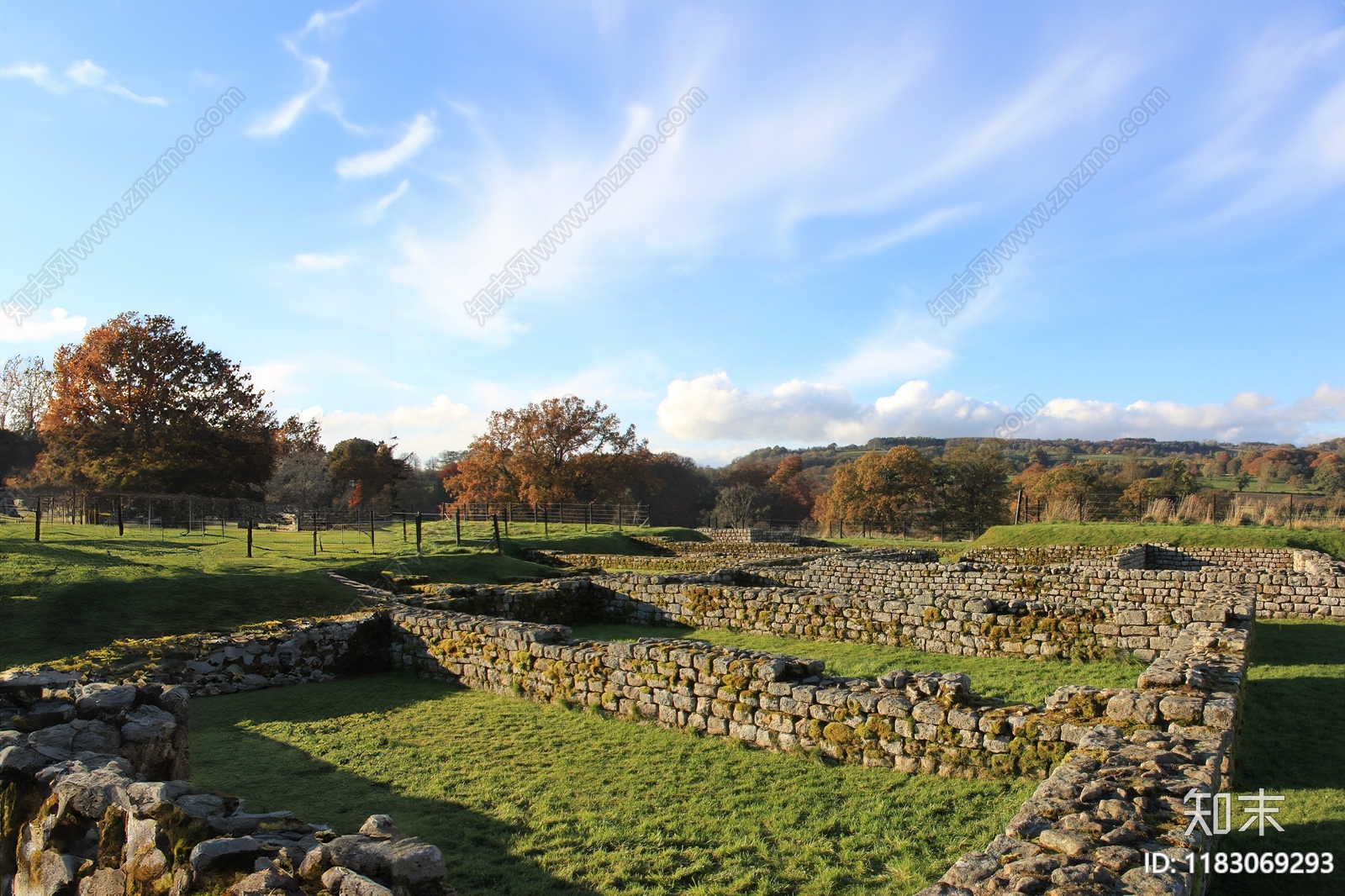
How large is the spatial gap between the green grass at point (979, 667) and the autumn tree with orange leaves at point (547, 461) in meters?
36.3

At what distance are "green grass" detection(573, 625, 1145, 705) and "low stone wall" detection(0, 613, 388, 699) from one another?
5601 mm

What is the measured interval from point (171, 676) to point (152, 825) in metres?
6.82

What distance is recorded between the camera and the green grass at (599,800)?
13.3 ft

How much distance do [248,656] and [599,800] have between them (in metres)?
6.79

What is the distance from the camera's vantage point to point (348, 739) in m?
6.95

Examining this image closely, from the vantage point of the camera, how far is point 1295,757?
18.6ft

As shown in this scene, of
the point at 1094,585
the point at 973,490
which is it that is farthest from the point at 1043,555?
the point at 973,490

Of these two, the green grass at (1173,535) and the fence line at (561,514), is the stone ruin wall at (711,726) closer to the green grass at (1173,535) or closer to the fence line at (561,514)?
the green grass at (1173,535)

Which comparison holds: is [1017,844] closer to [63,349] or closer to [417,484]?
[63,349]

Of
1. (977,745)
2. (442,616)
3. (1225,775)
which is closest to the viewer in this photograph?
(1225,775)

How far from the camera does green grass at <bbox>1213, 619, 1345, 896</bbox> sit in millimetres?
3865

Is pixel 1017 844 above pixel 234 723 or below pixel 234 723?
above

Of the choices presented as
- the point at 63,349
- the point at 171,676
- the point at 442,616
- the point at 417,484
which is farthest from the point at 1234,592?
the point at 417,484

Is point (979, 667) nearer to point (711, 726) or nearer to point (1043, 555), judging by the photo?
point (711, 726)
